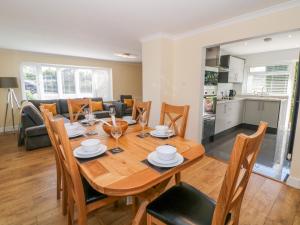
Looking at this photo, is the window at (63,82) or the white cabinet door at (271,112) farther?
the window at (63,82)

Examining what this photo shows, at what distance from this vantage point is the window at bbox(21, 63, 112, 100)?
15.8 feet

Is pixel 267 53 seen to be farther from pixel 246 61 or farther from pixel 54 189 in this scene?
pixel 54 189

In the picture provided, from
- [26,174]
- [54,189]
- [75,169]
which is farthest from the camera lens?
[26,174]

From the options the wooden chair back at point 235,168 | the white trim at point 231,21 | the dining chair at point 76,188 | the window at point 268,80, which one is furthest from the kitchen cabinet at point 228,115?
the dining chair at point 76,188

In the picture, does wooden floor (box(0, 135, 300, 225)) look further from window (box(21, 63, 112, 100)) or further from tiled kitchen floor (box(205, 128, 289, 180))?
window (box(21, 63, 112, 100))

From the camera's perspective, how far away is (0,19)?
2453 millimetres

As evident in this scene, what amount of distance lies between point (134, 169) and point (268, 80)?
5.58 metres

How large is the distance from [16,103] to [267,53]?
726 cm

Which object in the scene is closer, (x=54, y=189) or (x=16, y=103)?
(x=54, y=189)

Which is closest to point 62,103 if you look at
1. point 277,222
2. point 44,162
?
point 44,162

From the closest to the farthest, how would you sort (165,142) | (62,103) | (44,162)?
(165,142) → (44,162) → (62,103)

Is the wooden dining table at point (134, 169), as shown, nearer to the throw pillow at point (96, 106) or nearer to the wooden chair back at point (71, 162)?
the wooden chair back at point (71, 162)

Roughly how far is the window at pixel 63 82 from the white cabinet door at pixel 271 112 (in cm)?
510

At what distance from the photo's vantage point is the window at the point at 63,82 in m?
4.82
